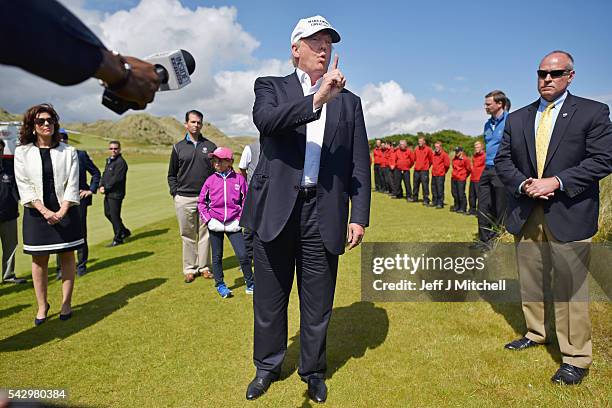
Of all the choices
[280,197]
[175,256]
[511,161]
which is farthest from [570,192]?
[175,256]

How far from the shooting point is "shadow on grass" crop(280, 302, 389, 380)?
374 centimetres

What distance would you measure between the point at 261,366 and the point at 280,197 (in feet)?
4.57

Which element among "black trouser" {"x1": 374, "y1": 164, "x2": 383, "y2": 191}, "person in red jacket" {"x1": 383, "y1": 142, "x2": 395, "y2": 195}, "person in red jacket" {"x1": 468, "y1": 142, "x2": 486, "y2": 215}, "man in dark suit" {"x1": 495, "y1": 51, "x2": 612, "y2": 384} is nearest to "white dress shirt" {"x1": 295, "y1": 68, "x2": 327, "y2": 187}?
"man in dark suit" {"x1": 495, "y1": 51, "x2": 612, "y2": 384}

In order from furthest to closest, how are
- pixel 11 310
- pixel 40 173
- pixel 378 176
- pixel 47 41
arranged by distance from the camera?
1. pixel 378 176
2. pixel 11 310
3. pixel 40 173
4. pixel 47 41

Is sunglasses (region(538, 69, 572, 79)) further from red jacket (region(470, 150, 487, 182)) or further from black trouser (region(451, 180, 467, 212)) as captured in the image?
black trouser (region(451, 180, 467, 212))

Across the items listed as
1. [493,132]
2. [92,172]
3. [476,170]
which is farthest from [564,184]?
[476,170]

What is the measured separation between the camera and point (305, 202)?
312cm

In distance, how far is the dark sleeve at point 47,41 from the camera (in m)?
1.25

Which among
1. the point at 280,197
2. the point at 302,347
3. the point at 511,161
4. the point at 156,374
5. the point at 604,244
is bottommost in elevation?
the point at 156,374

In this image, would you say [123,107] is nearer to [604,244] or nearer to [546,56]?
[546,56]

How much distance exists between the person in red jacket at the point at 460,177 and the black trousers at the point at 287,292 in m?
11.2

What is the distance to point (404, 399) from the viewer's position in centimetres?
312

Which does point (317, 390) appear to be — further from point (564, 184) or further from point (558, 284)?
point (564, 184)

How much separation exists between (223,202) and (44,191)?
6.68ft
